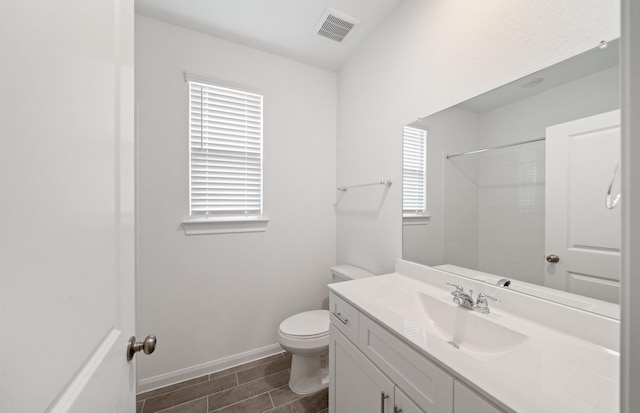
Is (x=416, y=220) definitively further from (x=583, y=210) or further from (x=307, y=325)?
(x=307, y=325)

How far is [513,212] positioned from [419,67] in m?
1.01

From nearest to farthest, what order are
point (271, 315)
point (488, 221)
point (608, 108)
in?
point (608, 108)
point (488, 221)
point (271, 315)

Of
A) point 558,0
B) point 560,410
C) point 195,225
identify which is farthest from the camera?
point 195,225

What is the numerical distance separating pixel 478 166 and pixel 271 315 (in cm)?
191

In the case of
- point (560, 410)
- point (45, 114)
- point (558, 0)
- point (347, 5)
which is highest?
point (347, 5)

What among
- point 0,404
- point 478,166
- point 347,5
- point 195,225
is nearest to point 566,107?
point 478,166

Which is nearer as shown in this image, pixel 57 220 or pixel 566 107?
pixel 57 220

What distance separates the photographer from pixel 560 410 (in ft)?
1.74

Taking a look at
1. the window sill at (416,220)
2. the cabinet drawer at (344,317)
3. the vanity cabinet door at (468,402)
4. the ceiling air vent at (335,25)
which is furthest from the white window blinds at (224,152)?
the vanity cabinet door at (468,402)

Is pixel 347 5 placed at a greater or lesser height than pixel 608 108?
greater

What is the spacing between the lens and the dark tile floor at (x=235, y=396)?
5.15ft

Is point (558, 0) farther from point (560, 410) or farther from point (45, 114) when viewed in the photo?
point (45, 114)

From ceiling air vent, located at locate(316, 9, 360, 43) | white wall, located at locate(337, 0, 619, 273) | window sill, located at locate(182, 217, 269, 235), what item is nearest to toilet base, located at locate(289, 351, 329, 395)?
white wall, located at locate(337, 0, 619, 273)

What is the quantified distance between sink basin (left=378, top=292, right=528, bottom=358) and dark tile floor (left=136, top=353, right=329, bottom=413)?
3.12ft
